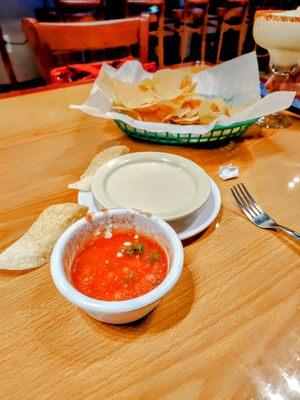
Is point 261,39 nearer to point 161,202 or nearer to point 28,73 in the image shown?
point 161,202

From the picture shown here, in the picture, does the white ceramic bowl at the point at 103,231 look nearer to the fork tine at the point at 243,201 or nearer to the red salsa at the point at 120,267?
the red salsa at the point at 120,267

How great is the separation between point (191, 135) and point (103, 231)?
56 centimetres

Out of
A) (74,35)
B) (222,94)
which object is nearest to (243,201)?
(222,94)

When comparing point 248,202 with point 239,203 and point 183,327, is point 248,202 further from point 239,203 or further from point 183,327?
point 183,327

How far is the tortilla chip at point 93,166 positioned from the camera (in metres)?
0.85

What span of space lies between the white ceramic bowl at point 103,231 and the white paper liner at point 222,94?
49 cm

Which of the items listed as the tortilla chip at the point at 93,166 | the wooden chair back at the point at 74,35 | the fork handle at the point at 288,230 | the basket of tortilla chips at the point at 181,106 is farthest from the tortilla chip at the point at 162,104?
the wooden chair back at the point at 74,35

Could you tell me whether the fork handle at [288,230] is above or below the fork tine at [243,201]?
above

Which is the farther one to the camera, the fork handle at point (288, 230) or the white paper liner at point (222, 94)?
the white paper liner at point (222, 94)

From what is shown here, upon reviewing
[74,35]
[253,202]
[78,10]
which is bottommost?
[78,10]

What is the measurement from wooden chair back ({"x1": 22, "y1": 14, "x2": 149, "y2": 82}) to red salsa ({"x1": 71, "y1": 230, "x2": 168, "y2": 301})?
60.6 inches

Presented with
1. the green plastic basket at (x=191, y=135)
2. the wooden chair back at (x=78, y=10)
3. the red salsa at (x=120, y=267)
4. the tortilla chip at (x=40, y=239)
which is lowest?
the wooden chair back at (x=78, y=10)

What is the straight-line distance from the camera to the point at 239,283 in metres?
0.64

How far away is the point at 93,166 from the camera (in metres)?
0.96
